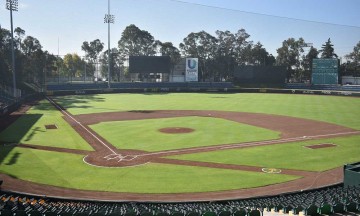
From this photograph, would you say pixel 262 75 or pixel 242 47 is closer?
pixel 262 75

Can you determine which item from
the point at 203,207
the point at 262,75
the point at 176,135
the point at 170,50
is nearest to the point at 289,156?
the point at 176,135

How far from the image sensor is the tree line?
11444 centimetres

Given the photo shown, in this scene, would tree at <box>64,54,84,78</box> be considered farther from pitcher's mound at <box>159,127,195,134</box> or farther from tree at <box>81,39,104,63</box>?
pitcher's mound at <box>159,127,195,134</box>

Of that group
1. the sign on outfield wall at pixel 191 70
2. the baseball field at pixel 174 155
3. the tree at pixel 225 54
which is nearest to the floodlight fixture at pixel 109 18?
the sign on outfield wall at pixel 191 70

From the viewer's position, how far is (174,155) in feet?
89.7

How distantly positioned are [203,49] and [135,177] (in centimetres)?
12955

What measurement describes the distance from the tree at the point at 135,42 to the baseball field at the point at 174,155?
109029 mm

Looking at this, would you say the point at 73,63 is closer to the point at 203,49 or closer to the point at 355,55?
the point at 203,49

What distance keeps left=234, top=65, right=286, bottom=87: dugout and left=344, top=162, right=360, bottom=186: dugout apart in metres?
82.8

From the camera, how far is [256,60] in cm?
14388

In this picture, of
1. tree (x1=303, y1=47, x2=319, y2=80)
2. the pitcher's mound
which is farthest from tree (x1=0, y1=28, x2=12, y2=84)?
tree (x1=303, y1=47, x2=319, y2=80)

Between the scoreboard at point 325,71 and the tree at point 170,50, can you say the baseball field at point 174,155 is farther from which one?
the tree at point 170,50

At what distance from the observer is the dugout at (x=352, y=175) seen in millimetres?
18047

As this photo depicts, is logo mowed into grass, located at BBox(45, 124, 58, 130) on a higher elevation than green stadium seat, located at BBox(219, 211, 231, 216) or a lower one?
lower
